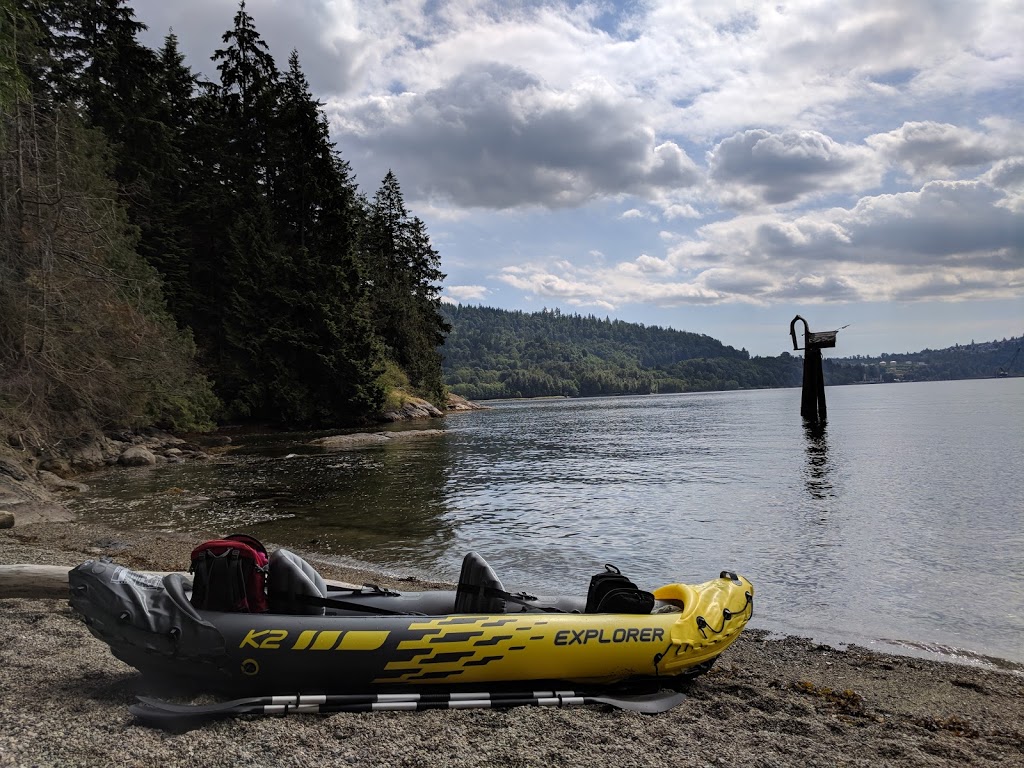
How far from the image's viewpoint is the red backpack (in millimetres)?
5125

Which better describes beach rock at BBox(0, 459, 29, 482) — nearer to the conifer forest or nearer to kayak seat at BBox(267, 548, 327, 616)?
the conifer forest

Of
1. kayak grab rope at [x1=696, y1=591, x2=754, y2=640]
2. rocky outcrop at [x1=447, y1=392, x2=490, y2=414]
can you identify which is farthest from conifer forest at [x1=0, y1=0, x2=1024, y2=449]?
rocky outcrop at [x1=447, y1=392, x2=490, y2=414]

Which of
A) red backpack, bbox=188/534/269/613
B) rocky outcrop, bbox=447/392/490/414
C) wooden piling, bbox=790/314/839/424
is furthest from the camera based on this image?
rocky outcrop, bbox=447/392/490/414

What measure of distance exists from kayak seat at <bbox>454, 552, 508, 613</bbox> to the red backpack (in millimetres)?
1737

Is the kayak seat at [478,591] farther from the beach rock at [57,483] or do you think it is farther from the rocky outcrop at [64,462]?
the beach rock at [57,483]

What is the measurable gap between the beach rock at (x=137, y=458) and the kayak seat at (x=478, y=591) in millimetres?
25915

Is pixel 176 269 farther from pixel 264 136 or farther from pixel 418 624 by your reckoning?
pixel 418 624

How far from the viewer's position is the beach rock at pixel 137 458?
1048 inches

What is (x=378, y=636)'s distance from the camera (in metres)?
5.07

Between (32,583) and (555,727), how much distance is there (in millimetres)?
6419

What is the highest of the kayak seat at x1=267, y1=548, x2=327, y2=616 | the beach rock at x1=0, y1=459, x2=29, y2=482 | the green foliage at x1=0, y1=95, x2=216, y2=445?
the green foliage at x1=0, y1=95, x2=216, y2=445

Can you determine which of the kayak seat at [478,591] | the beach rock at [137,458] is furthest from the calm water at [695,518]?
the kayak seat at [478,591]

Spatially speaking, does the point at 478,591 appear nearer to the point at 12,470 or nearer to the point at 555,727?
the point at 555,727

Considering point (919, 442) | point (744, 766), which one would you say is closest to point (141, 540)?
point (744, 766)
